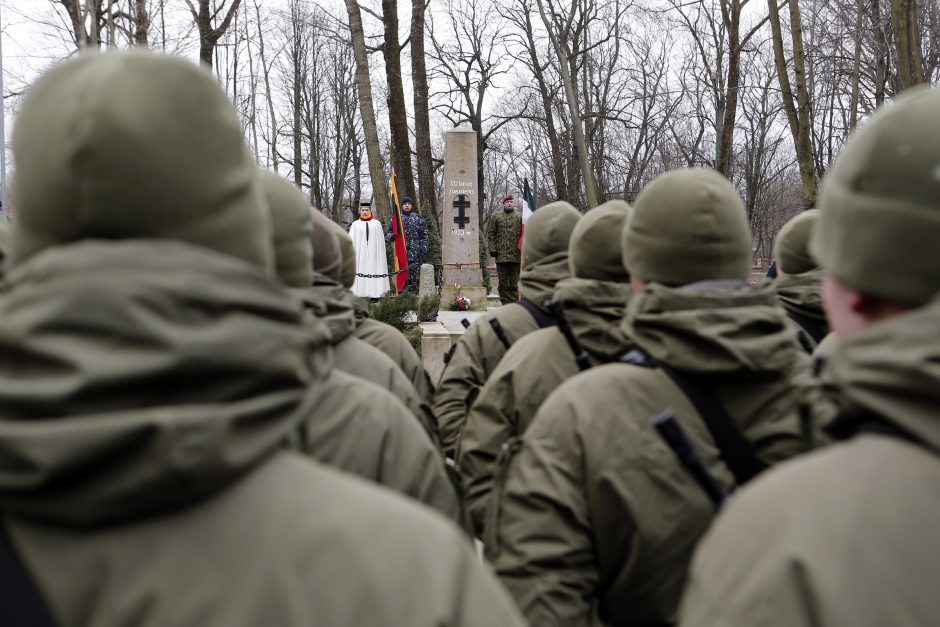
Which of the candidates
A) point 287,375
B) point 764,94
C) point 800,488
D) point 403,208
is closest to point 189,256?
point 287,375

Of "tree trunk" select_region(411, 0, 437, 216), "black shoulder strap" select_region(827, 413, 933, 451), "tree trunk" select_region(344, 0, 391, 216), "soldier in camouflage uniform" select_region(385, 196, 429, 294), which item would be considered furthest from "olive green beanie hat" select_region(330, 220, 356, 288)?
"tree trunk" select_region(411, 0, 437, 216)

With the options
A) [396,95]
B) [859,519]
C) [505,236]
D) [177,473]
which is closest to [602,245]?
[859,519]

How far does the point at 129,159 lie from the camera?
1.03m

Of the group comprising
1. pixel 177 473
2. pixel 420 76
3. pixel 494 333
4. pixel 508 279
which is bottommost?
pixel 508 279

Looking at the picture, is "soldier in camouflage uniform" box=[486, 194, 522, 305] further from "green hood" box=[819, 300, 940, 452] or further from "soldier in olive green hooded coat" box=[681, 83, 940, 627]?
"green hood" box=[819, 300, 940, 452]

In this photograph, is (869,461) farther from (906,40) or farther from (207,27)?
(207,27)

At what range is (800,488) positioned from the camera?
1.18m

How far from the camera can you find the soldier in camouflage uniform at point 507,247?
59.9 feet

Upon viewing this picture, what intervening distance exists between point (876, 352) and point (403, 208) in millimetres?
16513

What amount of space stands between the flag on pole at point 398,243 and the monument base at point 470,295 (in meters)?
0.94

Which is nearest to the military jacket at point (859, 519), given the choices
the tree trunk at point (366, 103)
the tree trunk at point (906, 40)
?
the tree trunk at point (906, 40)

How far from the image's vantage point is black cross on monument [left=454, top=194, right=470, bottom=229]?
18281 mm

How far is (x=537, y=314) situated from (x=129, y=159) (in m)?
3.20

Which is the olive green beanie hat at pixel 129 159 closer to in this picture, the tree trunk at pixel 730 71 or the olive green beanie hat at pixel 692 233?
the olive green beanie hat at pixel 692 233
